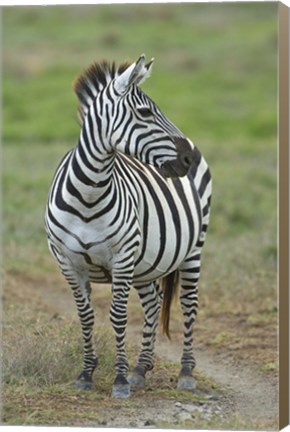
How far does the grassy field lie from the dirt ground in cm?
190

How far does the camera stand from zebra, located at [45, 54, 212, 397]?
577 cm

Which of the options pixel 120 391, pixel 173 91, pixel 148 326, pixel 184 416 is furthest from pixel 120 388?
pixel 173 91

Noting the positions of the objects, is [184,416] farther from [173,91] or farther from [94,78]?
[173,91]

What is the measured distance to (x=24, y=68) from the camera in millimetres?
20406

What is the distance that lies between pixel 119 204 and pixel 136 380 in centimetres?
126

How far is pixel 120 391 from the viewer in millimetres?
6152

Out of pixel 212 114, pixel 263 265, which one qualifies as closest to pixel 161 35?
pixel 212 114

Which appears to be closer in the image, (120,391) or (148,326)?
(120,391)

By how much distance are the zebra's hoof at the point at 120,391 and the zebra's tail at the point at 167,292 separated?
3.35ft

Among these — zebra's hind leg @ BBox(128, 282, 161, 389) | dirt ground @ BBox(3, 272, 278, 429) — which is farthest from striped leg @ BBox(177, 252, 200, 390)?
dirt ground @ BBox(3, 272, 278, 429)

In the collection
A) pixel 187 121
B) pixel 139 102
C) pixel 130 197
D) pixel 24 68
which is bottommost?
pixel 130 197

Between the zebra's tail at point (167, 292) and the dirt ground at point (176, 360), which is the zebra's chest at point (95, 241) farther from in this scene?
the zebra's tail at point (167, 292)

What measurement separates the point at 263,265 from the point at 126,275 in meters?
4.34

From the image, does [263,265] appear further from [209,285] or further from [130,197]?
[130,197]
